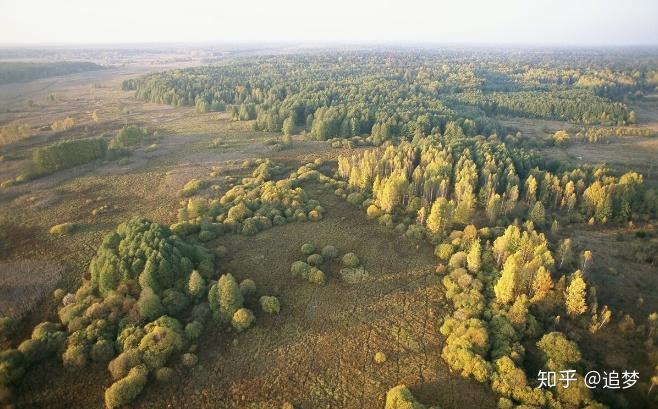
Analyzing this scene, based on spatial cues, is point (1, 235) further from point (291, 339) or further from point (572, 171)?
point (572, 171)

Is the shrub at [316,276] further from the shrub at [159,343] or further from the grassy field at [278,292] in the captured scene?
the shrub at [159,343]

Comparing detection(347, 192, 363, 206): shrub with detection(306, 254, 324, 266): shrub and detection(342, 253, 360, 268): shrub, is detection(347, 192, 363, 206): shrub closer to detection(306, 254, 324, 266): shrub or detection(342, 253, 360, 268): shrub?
detection(342, 253, 360, 268): shrub

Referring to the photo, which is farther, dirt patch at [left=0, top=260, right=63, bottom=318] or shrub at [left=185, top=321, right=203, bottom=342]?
dirt patch at [left=0, top=260, right=63, bottom=318]

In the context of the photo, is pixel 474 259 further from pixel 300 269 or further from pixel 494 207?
pixel 300 269

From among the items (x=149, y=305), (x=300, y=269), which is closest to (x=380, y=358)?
(x=300, y=269)

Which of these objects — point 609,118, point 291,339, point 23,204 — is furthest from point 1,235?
point 609,118

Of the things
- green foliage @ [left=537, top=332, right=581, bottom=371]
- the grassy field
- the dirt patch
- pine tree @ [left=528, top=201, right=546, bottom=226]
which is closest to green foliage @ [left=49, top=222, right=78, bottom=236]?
the grassy field
